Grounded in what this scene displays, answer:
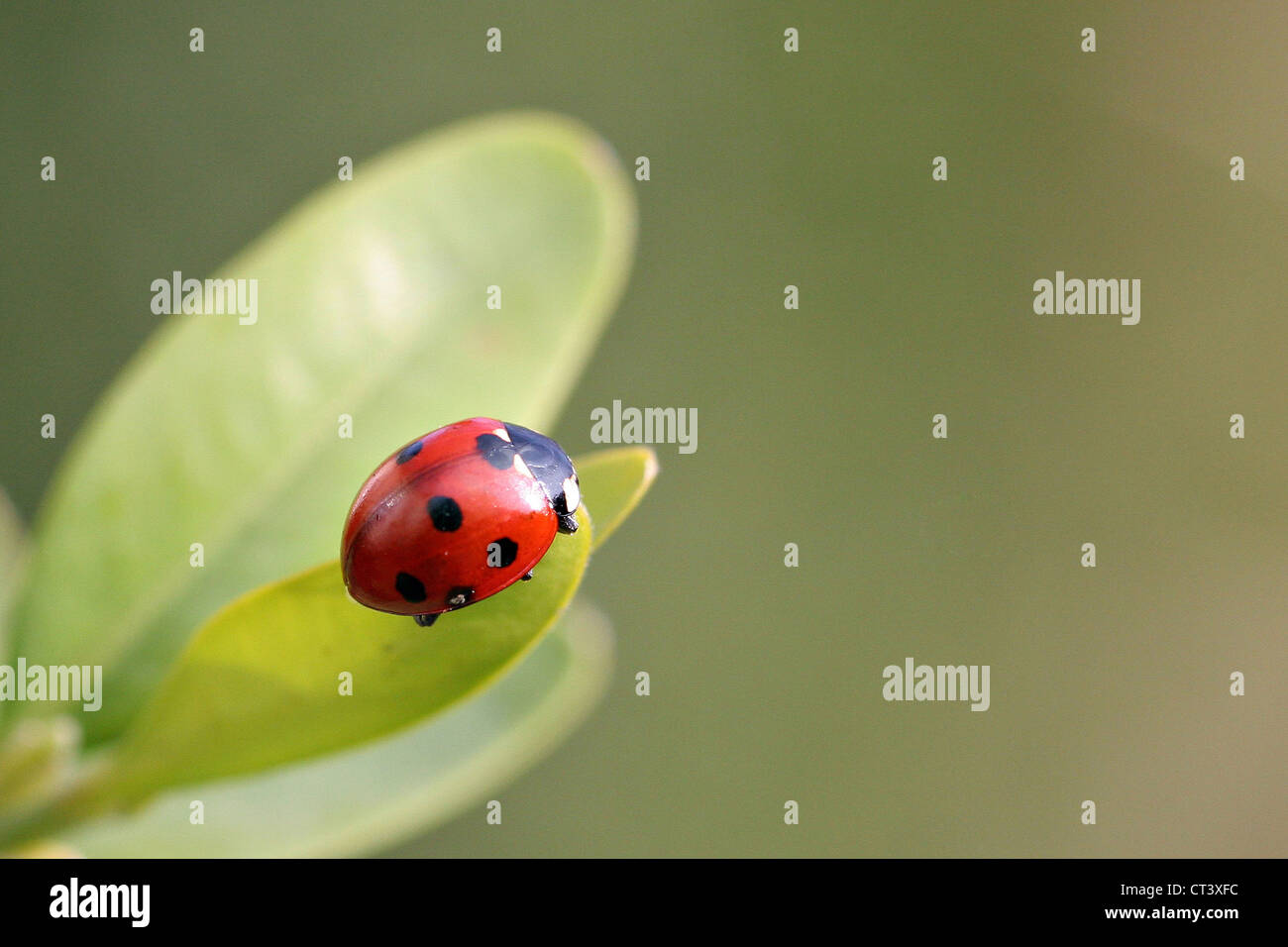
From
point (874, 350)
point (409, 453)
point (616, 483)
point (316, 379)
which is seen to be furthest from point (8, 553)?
point (874, 350)

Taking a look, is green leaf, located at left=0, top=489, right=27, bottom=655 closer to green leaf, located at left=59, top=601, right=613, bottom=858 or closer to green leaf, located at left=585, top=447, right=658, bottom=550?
green leaf, located at left=59, top=601, right=613, bottom=858

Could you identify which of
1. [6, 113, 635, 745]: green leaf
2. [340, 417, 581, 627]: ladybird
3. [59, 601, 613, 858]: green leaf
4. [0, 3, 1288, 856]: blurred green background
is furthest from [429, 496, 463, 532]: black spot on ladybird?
[0, 3, 1288, 856]: blurred green background

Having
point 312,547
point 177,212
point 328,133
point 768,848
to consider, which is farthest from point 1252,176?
point 312,547

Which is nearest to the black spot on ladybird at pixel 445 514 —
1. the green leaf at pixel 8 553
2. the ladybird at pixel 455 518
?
the ladybird at pixel 455 518

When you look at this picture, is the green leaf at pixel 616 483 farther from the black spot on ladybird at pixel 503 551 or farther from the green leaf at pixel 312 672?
the black spot on ladybird at pixel 503 551

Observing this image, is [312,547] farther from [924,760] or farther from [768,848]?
[924,760]

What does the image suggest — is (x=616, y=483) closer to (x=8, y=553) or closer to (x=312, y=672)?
(x=312, y=672)
